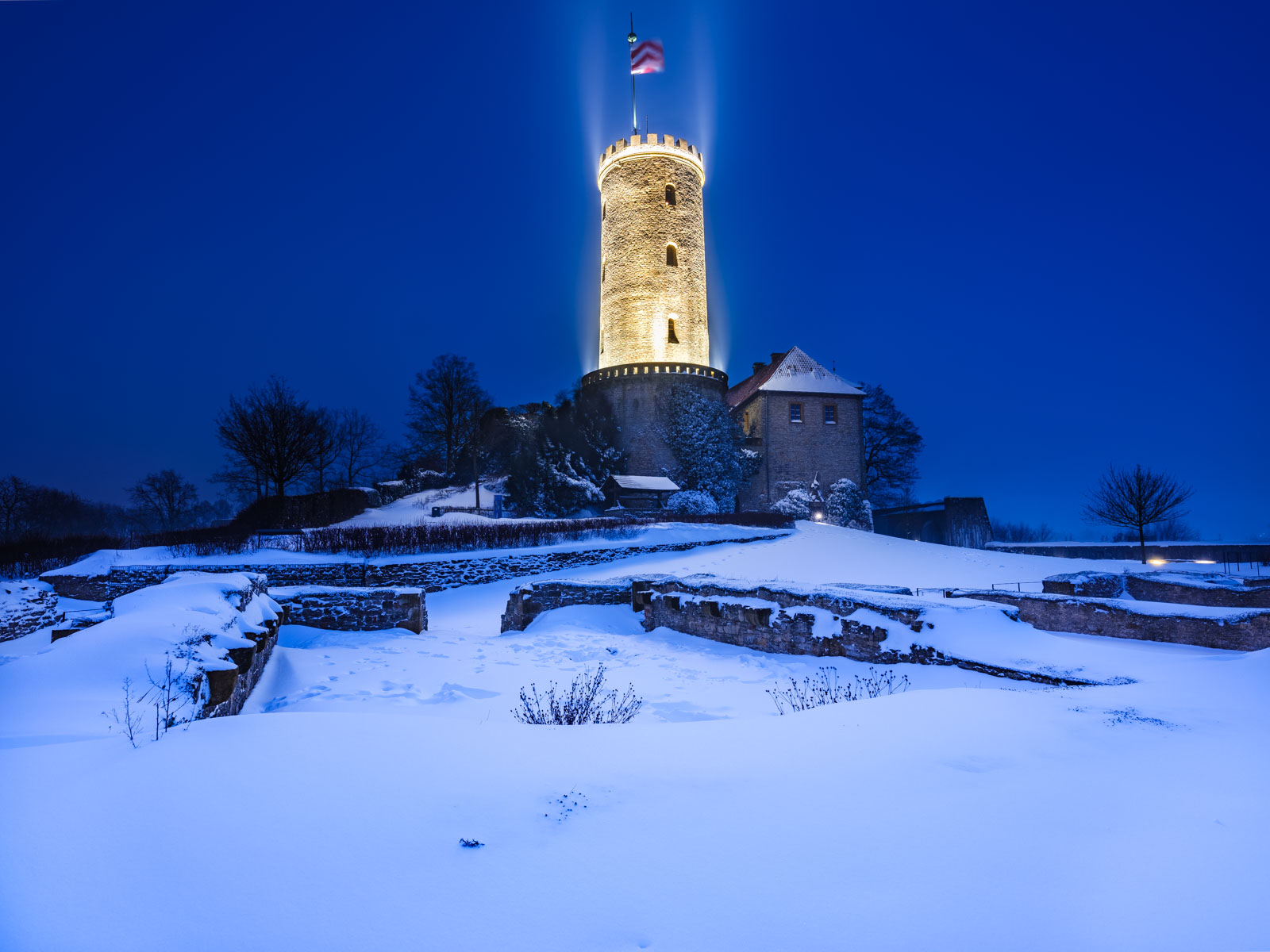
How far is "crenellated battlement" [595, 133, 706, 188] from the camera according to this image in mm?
38469

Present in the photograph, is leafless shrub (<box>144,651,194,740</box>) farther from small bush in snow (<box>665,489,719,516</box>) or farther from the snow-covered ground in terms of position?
small bush in snow (<box>665,489,719,516</box>)

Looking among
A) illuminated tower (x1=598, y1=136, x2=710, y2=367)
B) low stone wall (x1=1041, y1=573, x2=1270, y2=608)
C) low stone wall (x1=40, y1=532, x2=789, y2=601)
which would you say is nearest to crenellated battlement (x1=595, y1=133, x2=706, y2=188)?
illuminated tower (x1=598, y1=136, x2=710, y2=367)

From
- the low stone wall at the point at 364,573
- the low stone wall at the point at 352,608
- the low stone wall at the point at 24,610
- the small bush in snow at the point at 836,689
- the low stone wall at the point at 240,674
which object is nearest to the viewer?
the low stone wall at the point at 240,674

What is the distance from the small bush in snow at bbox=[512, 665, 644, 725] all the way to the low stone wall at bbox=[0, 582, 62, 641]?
9718mm

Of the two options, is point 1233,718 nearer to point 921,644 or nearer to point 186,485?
point 921,644

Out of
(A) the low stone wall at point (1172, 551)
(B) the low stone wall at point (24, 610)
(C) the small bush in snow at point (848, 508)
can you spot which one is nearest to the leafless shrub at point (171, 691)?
(B) the low stone wall at point (24, 610)

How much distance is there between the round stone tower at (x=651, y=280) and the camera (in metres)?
36.7

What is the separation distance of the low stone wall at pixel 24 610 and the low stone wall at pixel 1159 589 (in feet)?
57.7

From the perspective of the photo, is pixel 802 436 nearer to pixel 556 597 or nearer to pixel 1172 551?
pixel 1172 551

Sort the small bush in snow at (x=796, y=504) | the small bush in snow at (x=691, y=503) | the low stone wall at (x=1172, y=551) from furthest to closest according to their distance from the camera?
the small bush in snow at (x=796, y=504) < the small bush in snow at (x=691, y=503) < the low stone wall at (x=1172, y=551)

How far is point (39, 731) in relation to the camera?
3.64m

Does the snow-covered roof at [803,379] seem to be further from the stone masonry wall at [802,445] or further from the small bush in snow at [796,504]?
the small bush in snow at [796,504]

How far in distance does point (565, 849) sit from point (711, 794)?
770mm

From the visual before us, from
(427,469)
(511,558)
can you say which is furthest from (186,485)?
(511,558)
